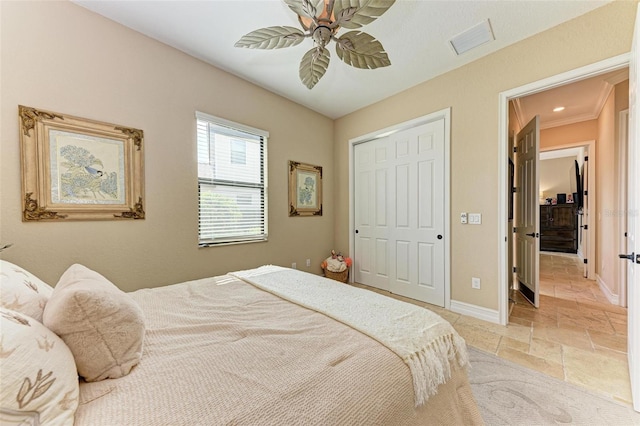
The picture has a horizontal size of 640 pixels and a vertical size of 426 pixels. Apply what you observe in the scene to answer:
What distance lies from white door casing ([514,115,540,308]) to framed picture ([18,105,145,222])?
14.4 feet

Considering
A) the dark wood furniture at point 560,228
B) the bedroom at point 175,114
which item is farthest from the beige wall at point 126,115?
the dark wood furniture at point 560,228

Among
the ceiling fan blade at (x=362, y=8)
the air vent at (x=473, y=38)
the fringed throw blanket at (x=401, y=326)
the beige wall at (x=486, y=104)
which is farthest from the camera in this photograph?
the air vent at (x=473, y=38)

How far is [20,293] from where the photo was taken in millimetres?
891

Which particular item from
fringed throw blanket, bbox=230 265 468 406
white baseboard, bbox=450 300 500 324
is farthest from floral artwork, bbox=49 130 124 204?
white baseboard, bbox=450 300 500 324

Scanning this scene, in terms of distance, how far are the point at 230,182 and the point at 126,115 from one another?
1.12 metres

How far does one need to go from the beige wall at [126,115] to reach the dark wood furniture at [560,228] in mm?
7793

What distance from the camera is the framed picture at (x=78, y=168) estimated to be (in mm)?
1780

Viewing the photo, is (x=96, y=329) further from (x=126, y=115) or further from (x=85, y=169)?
(x=126, y=115)

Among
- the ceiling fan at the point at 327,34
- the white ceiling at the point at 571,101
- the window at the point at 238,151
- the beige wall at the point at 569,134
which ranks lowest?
the window at the point at 238,151

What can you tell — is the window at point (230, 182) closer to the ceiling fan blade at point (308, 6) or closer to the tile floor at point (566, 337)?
the ceiling fan blade at point (308, 6)

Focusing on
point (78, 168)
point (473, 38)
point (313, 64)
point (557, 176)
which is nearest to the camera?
point (313, 64)

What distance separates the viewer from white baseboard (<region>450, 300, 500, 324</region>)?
254cm

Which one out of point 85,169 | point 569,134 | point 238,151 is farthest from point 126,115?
point 569,134

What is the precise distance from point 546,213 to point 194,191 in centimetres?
889
